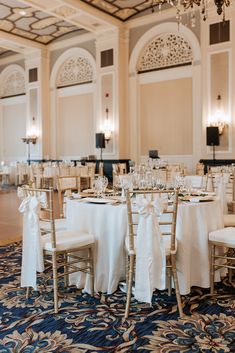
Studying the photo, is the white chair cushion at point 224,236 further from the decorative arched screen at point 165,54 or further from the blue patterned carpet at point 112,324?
the decorative arched screen at point 165,54

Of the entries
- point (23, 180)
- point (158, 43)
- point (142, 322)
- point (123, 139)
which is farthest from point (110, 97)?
point (142, 322)

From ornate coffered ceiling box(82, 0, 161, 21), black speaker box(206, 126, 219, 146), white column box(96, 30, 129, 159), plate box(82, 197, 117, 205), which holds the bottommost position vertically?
plate box(82, 197, 117, 205)

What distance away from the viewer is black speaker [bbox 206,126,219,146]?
32.7 ft

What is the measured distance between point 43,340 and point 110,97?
34.9ft

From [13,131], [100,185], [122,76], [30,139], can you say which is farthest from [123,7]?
[100,185]

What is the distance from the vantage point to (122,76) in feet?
40.4

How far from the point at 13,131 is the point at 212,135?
9619 mm

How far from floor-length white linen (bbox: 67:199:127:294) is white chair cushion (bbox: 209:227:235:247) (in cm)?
79

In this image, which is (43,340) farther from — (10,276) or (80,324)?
(10,276)

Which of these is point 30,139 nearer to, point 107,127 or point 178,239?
point 107,127

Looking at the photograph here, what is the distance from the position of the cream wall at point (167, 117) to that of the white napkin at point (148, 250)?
8.58m

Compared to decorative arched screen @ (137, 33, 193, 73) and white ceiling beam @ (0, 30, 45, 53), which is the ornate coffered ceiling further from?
white ceiling beam @ (0, 30, 45, 53)

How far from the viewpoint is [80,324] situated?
2752 millimetres

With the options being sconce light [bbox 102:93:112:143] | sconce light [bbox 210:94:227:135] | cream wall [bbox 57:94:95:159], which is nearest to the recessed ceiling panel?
cream wall [bbox 57:94:95:159]
